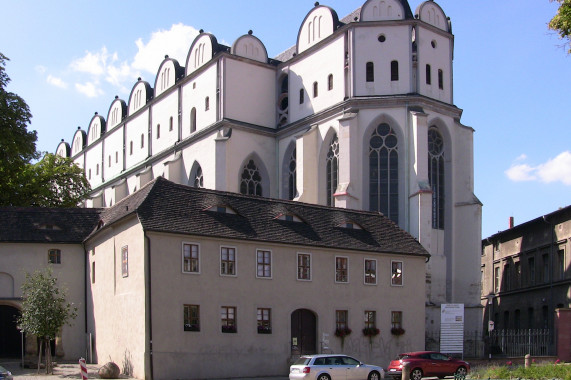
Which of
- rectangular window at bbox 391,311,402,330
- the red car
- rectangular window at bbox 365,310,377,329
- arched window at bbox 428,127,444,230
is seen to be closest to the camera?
the red car

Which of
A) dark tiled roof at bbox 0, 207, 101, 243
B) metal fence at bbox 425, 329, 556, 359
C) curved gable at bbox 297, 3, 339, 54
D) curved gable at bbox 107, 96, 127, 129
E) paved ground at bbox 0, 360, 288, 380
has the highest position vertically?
curved gable at bbox 297, 3, 339, 54

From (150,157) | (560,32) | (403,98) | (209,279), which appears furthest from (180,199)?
(150,157)

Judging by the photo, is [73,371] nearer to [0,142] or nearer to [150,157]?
[0,142]

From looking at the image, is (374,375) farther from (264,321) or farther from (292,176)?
(292,176)

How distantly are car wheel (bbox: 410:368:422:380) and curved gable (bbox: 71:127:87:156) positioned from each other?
218 feet

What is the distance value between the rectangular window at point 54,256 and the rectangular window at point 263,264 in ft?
34.9

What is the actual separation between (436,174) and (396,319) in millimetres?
16261

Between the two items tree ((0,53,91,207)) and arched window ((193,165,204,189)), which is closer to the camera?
tree ((0,53,91,207))

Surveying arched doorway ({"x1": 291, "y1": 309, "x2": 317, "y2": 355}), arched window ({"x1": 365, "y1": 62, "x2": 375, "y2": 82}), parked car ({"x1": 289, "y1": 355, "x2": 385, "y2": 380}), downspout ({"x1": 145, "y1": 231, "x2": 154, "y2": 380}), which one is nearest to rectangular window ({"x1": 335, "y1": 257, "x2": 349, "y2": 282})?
arched doorway ({"x1": 291, "y1": 309, "x2": 317, "y2": 355})

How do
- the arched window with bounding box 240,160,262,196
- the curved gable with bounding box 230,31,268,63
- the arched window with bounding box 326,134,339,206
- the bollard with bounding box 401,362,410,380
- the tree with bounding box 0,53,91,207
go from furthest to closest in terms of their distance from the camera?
the curved gable with bounding box 230,31,268,63, the arched window with bounding box 240,160,262,196, the arched window with bounding box 326,134,339,206, the tree with bounding box 0,53,91,207, the bollard with bounding box 401,362,410,380

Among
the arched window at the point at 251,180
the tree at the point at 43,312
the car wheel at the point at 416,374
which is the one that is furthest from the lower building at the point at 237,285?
the arched window at the point at 251,180

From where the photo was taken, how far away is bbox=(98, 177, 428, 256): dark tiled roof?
3188cm

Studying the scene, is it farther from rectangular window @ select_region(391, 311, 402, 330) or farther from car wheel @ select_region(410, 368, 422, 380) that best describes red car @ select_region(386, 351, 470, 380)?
rectangular window @ select_region(391, 311, 402, 330)

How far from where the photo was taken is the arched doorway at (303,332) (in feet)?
112
